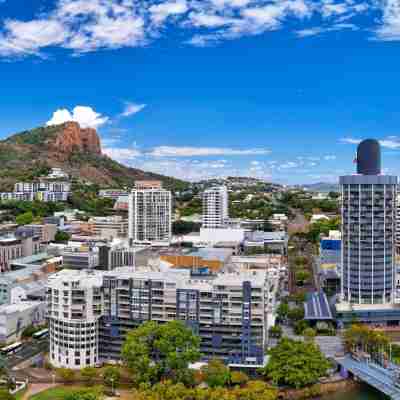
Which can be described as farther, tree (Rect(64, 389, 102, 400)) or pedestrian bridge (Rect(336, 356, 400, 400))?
pedestrian bridge (Rect(336, 356, 400, 400))

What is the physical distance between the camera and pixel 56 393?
2170 centimetres

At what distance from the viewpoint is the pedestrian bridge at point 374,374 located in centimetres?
2056

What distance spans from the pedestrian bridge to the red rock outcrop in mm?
91070

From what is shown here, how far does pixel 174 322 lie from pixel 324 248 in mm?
23774

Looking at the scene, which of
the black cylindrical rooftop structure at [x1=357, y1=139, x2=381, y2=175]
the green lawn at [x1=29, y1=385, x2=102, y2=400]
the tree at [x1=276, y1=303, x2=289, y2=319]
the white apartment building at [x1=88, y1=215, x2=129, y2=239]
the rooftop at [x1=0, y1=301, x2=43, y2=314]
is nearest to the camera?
the green lawn at [x1=29, y1=385, x2=102, y2=400]

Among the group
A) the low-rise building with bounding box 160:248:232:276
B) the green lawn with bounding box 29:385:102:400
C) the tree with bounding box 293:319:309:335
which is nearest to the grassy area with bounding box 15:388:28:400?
the green lawn with bounding box 29:385:102:400

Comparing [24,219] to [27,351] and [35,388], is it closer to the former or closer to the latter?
[27,351]

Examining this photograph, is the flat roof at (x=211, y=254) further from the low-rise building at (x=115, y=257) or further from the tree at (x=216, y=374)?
the tree at (x=216, y=374)

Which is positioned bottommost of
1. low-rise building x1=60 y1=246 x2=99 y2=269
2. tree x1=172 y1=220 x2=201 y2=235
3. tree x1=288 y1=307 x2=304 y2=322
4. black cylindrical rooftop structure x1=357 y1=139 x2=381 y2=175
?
tree x1=288 y1=307 x2=304 y2=322

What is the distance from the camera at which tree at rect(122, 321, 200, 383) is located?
21.6 metres

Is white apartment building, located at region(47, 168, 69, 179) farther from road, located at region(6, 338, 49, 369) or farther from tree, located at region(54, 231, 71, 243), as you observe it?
road, located at region(6, 338, 49, 369)

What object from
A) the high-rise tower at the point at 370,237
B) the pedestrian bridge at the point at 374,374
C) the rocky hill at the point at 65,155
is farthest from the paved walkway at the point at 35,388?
the rocky hill at the point at 65,155

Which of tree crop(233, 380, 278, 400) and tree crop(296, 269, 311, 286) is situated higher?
tree crop(296, 269, 311, 286)

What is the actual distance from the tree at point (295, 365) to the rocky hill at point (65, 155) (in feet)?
245
